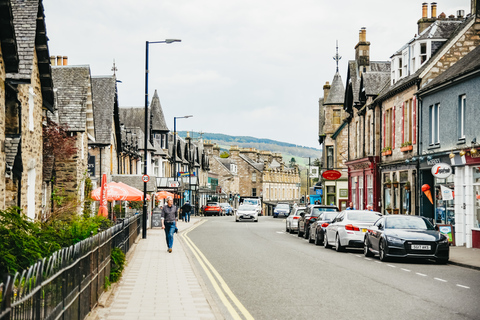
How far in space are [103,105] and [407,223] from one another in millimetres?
28004

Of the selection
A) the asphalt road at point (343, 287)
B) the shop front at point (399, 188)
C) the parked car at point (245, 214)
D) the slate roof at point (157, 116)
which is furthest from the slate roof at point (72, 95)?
the slate roof at point (157, 116)

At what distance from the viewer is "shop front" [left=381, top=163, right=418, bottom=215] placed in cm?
3191

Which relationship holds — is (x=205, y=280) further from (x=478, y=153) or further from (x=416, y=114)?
A: (x=416, y=114)

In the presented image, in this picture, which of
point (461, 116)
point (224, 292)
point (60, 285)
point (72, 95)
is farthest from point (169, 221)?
point (60, 285)

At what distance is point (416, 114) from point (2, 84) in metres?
20.7

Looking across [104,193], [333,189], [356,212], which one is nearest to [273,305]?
[356,212]

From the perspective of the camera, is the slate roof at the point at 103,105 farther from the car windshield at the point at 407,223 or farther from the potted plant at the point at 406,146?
the car windshield at the point at 407,223

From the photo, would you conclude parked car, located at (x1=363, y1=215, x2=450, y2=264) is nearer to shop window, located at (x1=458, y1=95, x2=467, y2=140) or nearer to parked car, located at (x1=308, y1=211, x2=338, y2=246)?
shop window, located at (x1=458, y1=95, x2=467, y2=140)

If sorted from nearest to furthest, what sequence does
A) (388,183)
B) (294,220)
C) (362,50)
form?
(388,183) < (294,220) < (362,50)

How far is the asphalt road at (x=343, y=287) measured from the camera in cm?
1044

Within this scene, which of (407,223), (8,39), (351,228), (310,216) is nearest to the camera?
(8,39)

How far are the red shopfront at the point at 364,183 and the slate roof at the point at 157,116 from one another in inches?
1155

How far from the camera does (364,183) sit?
42062 millimetres

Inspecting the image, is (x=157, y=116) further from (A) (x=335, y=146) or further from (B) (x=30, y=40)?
(B) (x=30, y=40)
